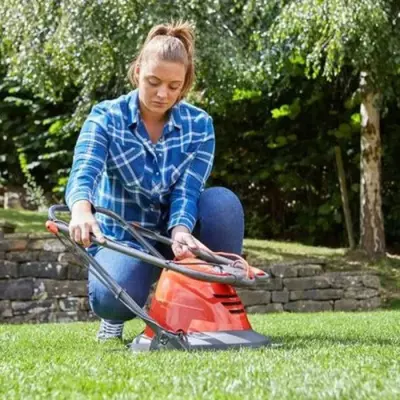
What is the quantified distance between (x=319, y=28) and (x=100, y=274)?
555 cm

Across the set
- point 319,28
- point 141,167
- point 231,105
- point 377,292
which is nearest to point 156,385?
point 141,167

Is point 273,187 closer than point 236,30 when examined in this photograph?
No

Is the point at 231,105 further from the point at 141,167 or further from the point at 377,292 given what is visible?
the point at 141,167

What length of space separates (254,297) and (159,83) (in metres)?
5.45

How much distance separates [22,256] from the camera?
8.30 meters

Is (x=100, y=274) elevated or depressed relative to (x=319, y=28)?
depressed

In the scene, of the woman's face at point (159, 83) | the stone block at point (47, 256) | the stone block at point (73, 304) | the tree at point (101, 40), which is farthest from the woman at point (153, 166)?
the tree at point (101, 40)

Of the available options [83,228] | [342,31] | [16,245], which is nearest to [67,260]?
[16,245]

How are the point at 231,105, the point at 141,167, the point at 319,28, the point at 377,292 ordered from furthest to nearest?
the point at 231,105, the point at 377,292, the point at 319,28, the point at 141,167

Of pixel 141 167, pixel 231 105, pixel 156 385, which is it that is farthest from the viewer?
pixel 231 105

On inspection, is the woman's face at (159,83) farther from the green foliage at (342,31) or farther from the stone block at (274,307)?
the stone block at (274,307)

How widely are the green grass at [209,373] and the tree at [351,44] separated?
492 cm

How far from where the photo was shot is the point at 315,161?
12.2 m

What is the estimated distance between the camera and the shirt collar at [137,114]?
3.64 m
